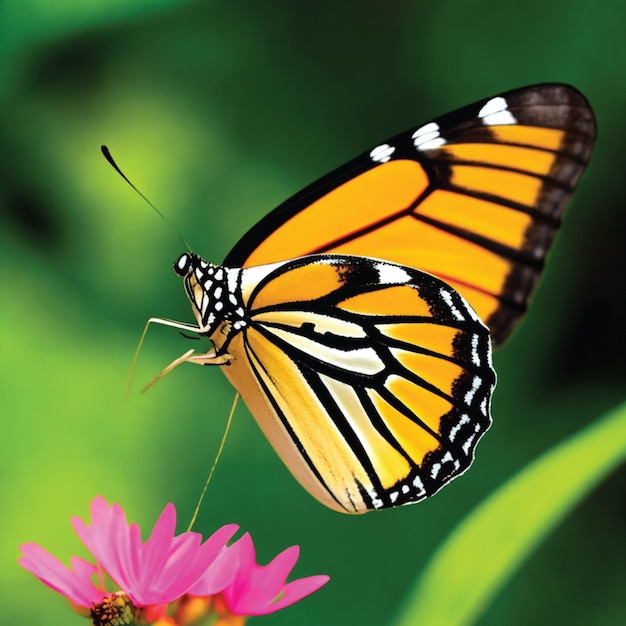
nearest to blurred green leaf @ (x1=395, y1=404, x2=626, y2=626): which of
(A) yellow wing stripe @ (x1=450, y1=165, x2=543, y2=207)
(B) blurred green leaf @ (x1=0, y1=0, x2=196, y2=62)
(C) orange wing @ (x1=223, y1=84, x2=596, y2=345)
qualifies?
(C) orange wing @ (x1=223, y1=84, x2=596, y2=345)

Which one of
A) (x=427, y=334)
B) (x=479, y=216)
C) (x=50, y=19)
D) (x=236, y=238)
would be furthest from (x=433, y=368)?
(x=50, y=19)

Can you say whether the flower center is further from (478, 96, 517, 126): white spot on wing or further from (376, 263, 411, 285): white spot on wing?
(478, 96, 517, 126): white spot on wing

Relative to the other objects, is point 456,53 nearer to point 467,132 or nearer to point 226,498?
point 467,132

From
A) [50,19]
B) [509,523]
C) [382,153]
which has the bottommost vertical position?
[509,523]

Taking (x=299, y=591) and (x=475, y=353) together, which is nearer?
(x=299, y=591)

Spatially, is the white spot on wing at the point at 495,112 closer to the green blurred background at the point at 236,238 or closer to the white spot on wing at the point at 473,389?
the white spot on wing at the point at 473,389

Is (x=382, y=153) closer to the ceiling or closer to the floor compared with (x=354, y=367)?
closer to the ceiling

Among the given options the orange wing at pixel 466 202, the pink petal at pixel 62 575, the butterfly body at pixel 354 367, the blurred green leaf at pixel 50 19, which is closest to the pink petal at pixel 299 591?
the pink petal at pixel 62 575

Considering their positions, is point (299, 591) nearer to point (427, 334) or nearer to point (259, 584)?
point (259, 584)
